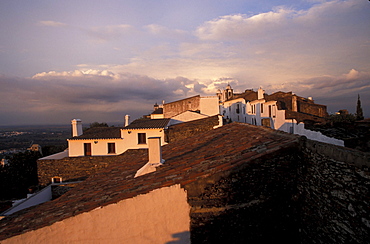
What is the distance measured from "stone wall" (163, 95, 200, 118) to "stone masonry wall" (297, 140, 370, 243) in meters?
26.1

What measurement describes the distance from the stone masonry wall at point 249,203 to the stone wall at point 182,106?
25.9m

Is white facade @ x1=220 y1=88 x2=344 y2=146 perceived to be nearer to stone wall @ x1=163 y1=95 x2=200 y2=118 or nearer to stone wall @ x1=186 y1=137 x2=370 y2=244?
stone wall @ x1=186 y1=137 x2=370 y2=244

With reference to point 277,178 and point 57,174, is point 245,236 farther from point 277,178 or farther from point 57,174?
point 57,174

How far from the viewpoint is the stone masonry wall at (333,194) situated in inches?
113

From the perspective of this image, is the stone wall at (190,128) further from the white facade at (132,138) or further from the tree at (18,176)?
the tree at (18,176)

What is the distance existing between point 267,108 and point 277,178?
50.6ft

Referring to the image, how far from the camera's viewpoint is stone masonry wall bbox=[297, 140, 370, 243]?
287 centimetres

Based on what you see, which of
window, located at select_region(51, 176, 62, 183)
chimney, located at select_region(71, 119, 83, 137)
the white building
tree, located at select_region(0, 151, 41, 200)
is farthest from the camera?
chimney, located at select_region(71, 119, 83, 137)

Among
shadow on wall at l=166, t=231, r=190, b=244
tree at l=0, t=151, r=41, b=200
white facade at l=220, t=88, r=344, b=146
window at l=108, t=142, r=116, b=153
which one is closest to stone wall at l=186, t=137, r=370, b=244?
shadow on wall at l=166, t=231, r=190, b=244

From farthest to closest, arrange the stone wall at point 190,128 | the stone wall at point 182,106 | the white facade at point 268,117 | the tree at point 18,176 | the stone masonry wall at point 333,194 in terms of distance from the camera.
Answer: the stone wall at point 182,106 → the tree at point 18,176 → the stone wall at point 190,128 → the white facade at point 268,117 → the stone masonry wall at point 333,194

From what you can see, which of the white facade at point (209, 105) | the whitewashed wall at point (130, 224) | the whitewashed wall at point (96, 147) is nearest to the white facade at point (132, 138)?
the whitewashed wall at point (96, 147)

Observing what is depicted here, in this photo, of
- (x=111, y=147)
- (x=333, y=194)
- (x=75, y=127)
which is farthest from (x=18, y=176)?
(x=333, y=194)

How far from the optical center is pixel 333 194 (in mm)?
3338

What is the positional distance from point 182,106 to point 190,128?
40.9 feet
